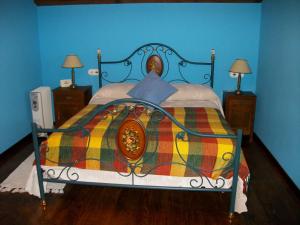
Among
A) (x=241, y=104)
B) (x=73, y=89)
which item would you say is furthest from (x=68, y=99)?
(x=241, y=104)

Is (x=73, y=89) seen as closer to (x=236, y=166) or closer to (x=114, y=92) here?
(x=114, y=92)

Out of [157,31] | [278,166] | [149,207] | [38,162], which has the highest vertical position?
[157,31]

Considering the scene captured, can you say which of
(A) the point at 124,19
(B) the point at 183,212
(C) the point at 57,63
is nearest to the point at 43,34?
(C) the point at 57,63

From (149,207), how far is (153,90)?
1721mm

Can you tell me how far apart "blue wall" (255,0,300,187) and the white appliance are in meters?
3.37

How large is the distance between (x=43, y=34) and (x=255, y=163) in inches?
154

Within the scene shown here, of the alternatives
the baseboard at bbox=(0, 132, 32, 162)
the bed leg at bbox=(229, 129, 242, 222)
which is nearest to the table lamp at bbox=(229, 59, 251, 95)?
the bed leg at bbox=(229, 129, 242, 222)

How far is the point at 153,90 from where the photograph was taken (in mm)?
4184

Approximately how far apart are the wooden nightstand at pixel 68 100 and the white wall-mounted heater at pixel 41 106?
0.48 ft

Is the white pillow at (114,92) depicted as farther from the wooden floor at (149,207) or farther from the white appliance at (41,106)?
the wooden floor at (149,207)

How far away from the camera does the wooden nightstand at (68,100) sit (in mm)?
4734

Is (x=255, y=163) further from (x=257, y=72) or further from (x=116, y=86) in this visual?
(x=116, y=86)

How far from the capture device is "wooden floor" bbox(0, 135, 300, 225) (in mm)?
2812

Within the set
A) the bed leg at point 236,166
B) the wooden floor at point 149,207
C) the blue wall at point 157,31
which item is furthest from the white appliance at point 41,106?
the bed leg at point 236,166
